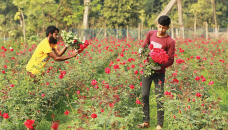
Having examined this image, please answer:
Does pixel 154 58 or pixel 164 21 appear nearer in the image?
pixel 154 58

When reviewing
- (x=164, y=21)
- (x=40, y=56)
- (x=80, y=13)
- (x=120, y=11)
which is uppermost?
(x=120, y=11)

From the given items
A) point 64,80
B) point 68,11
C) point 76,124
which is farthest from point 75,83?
point 68,11

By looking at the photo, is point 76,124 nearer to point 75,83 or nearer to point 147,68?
point 147,68

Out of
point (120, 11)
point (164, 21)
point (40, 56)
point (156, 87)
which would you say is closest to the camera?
point (164, 21)

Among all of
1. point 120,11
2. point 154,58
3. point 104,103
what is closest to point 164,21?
point 154,58

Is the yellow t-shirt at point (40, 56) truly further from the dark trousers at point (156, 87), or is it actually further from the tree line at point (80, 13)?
the tree line at point (80, 13)

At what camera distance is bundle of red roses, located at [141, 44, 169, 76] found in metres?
2.88

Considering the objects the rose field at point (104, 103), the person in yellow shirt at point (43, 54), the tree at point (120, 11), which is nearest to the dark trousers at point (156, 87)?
the rose field at point (104, 103)

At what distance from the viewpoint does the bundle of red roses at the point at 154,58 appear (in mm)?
2879

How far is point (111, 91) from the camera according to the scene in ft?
10.0

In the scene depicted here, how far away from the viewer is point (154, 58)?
2889 millimetres

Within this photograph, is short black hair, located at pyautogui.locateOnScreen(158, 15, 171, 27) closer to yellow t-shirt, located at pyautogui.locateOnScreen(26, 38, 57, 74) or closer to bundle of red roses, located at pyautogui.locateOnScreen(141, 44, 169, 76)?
bundle of red roses, located at pyautogui.locateOnScreen(141, 44, 169, 76)

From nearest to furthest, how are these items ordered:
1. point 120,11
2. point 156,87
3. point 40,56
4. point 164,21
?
point 164,21, point 156,87, point 40,56, point 120,11

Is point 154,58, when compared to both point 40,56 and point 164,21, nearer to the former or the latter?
point 164,21
